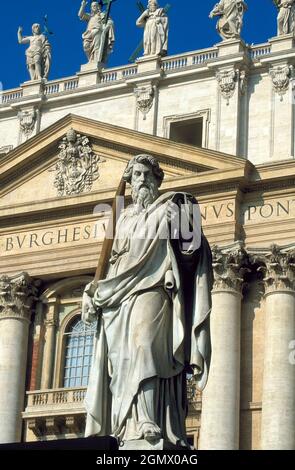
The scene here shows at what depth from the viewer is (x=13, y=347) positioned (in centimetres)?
4141

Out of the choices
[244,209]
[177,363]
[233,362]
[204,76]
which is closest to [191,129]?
[204,76]

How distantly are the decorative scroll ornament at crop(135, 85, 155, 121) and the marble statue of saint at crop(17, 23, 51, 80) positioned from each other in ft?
14.4

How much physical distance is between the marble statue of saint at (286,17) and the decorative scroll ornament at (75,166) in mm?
6947

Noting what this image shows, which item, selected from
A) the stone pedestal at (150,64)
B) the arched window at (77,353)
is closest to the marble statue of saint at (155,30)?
the stone pedestal at (150,64)

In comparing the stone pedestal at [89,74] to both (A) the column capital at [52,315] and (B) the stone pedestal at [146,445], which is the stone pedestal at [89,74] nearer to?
(A) the column capital at [52,315]

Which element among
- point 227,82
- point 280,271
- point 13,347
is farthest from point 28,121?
point 280,271

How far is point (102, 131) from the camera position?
140ft

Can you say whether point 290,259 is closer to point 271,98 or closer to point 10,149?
point 271,98

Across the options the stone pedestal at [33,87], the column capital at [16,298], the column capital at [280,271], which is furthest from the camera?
the stone pedestal at [33,87]

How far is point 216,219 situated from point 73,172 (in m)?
5.56

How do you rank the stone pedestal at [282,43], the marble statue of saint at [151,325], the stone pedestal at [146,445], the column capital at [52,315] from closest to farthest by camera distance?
1. the stone pedestal at [146,445]
2. the marble statue of saint at [151,325]
3. the stone pedestal at [282,43]
4. the column capital at [52,315]

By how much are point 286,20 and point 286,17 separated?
0.09 m

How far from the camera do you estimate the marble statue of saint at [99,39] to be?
4519cm

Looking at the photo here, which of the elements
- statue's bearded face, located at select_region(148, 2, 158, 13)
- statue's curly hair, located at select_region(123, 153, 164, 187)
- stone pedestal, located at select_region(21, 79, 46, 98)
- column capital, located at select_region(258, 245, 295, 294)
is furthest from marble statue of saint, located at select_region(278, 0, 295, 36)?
statue's curly hair, located at select_region(123, 153, 164, 187)
